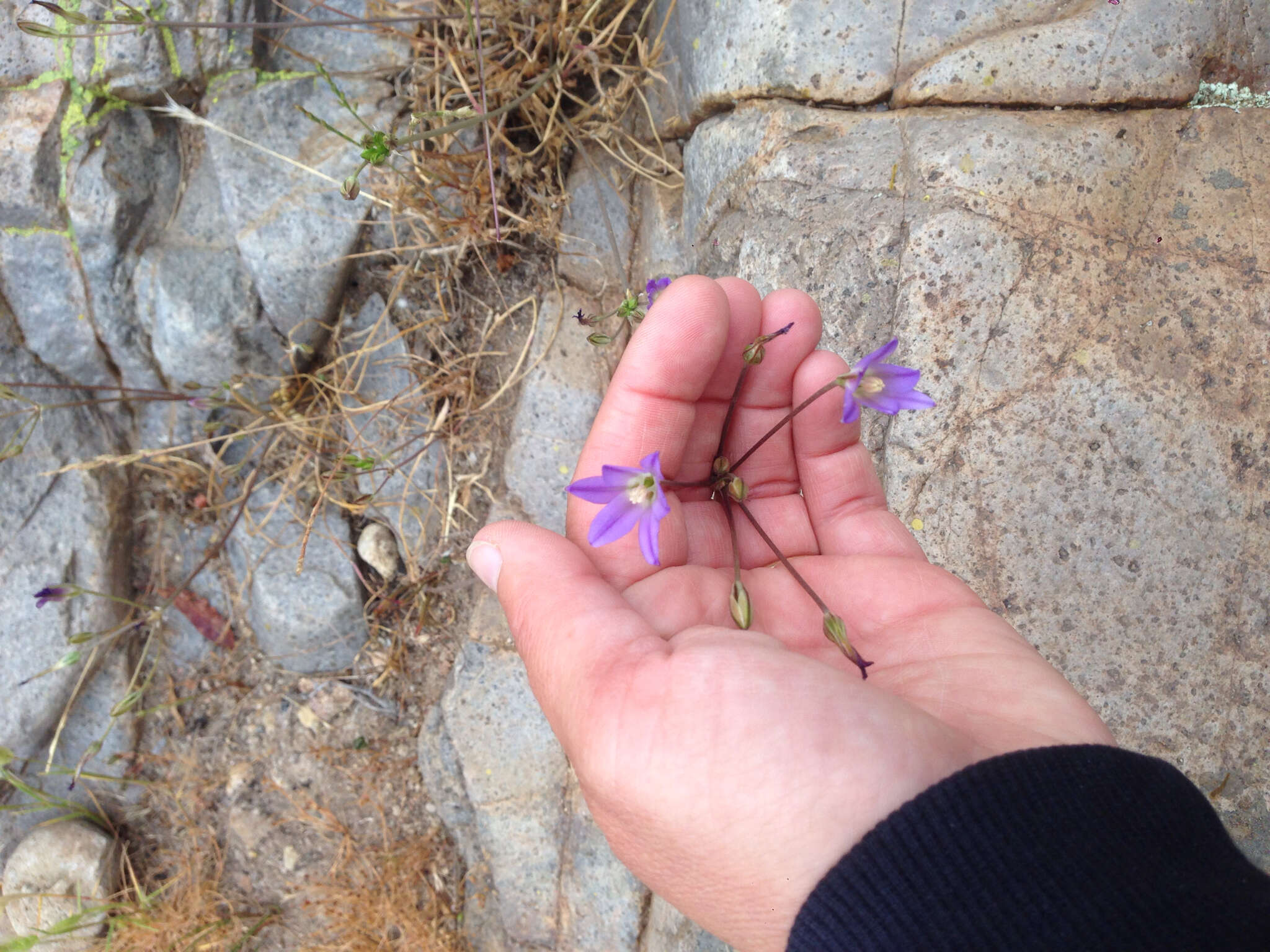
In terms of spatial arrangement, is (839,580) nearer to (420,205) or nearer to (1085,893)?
(1085,893)

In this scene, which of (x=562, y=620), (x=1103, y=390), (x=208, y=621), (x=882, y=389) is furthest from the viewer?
(x=208, y=621)

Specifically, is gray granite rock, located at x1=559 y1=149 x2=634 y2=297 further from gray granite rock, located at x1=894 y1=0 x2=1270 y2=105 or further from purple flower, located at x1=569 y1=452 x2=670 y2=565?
purple flower, located at x1=569 y1=452 x2=670 y2=565

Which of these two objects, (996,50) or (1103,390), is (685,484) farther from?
(996,50)

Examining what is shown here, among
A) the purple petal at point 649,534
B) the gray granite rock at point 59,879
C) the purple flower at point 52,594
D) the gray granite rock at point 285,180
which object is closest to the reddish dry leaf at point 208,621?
the purple flower at point 52,594

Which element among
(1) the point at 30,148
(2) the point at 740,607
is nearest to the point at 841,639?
(2) the point at 740,607

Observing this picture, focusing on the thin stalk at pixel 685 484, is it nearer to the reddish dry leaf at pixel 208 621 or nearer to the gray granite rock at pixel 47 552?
the reddish dry leaf at pixel 208 621

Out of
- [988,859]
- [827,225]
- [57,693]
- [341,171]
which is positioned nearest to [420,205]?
[341,171]

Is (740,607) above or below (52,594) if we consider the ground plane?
above
